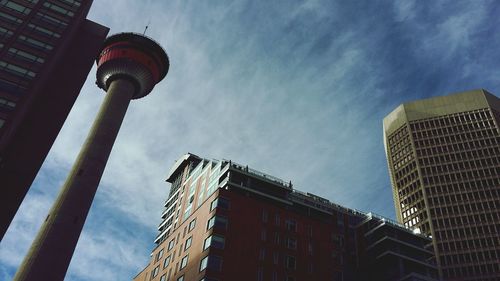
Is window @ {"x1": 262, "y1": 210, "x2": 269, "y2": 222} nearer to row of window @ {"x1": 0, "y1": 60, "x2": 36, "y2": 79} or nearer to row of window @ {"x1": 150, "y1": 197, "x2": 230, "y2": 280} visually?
row of window @ {"x1": 150, "y1": 197, "x2": 230, "y2": 280}

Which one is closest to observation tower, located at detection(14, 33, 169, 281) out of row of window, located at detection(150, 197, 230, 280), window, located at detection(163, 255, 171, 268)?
window, located at detection(163, 255, 171, 268)

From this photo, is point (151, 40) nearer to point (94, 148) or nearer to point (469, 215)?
point (94, 148)

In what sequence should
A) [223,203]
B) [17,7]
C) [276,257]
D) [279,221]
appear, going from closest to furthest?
[276,257] → [223,203] → [279,221] → [17,7]

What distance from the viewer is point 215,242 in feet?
243

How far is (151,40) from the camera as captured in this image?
114 meters

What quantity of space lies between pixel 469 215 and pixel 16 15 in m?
129

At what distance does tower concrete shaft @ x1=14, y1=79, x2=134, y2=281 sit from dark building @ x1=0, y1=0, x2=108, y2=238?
6375mm

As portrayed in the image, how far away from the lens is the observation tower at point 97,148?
7406 centimetres

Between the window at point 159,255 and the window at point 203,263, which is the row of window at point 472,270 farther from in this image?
the window at point 203,263

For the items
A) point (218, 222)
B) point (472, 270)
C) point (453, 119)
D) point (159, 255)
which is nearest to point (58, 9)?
point (159, 255)

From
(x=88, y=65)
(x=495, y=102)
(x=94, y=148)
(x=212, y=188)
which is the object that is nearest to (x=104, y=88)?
(x=88, y=65)

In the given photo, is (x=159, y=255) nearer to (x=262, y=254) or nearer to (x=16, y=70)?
(x=262, y=254)

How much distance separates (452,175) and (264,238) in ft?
289

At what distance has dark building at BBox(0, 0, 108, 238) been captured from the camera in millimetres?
75750
